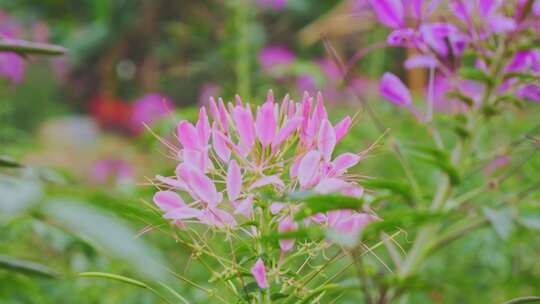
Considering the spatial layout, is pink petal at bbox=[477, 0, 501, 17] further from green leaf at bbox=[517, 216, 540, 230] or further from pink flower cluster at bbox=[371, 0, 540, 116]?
green leaf at bbox=[517, 216, 540, 230]

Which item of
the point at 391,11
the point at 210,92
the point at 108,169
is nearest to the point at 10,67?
the point at 210,92

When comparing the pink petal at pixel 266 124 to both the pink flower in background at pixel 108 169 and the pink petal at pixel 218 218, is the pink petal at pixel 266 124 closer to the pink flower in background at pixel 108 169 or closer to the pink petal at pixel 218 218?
the pink petal at pixel 218 218

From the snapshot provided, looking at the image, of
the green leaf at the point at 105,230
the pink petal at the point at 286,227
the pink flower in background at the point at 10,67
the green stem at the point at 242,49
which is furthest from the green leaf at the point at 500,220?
the pink flower in background at the point at 10,67

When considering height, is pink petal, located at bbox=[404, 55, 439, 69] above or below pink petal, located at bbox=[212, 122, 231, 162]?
above

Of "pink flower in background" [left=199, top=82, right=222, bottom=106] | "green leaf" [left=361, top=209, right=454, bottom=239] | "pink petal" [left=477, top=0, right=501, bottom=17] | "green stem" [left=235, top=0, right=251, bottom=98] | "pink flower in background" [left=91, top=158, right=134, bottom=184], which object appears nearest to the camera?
"green leaf" [left=361, top=209, right=454, bottom=239]

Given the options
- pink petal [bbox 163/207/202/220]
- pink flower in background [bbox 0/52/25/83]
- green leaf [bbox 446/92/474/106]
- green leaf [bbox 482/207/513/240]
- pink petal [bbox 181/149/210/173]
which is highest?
pink flower in background [bbox 0/52/25/83]

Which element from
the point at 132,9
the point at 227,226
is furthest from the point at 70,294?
the point at 132,9

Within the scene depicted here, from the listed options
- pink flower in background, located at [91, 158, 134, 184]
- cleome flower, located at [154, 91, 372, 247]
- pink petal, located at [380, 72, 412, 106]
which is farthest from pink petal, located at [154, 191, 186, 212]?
pink flower in background, located at [91, 158, 134, 184]
